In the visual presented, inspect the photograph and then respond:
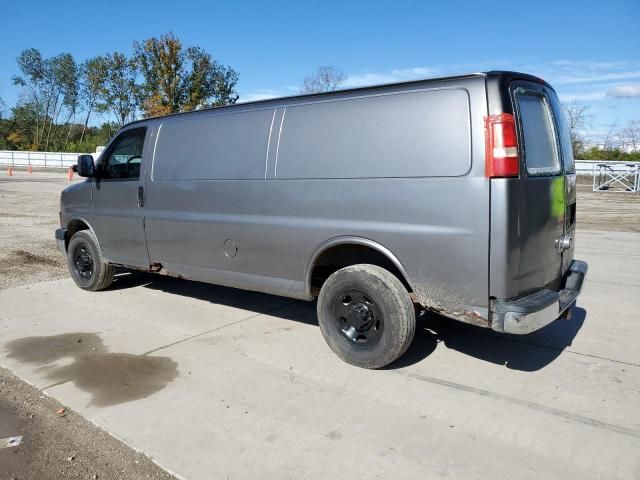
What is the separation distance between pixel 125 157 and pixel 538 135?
4378 mm

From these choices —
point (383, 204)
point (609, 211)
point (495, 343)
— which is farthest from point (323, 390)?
point (609, 211)

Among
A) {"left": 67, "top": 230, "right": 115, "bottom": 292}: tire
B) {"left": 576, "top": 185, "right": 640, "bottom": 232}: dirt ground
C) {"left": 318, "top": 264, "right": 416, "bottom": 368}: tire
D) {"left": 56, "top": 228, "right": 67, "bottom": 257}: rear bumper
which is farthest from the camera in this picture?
{"left": 576, "top": 185, "right": 640, "bottom": 232}: dirt ground

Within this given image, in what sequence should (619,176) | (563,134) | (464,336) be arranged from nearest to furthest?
(563,134) < (464,336) < (619,176)

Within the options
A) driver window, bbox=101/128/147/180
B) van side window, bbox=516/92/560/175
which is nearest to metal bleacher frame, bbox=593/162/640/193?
van side window, bbox=516/92/560/175

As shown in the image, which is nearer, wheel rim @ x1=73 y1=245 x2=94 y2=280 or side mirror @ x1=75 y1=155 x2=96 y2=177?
side mirror @ x1=75 y1=155 x2=96 y2=177

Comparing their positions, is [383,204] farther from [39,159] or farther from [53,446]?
[39,159]

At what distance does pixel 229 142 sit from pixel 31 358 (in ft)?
8.23

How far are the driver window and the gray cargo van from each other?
41cm

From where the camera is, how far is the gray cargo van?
11.3 feet

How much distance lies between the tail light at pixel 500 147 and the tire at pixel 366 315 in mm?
1082

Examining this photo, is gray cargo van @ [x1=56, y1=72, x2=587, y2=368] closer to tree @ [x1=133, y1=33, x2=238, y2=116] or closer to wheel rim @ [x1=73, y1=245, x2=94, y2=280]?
wheel rim @ [x1=73, y1=245, x2=94, y2=280]

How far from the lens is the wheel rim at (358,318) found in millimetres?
4020

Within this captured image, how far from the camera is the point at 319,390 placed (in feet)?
12.4

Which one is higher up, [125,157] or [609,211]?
[125,157]
